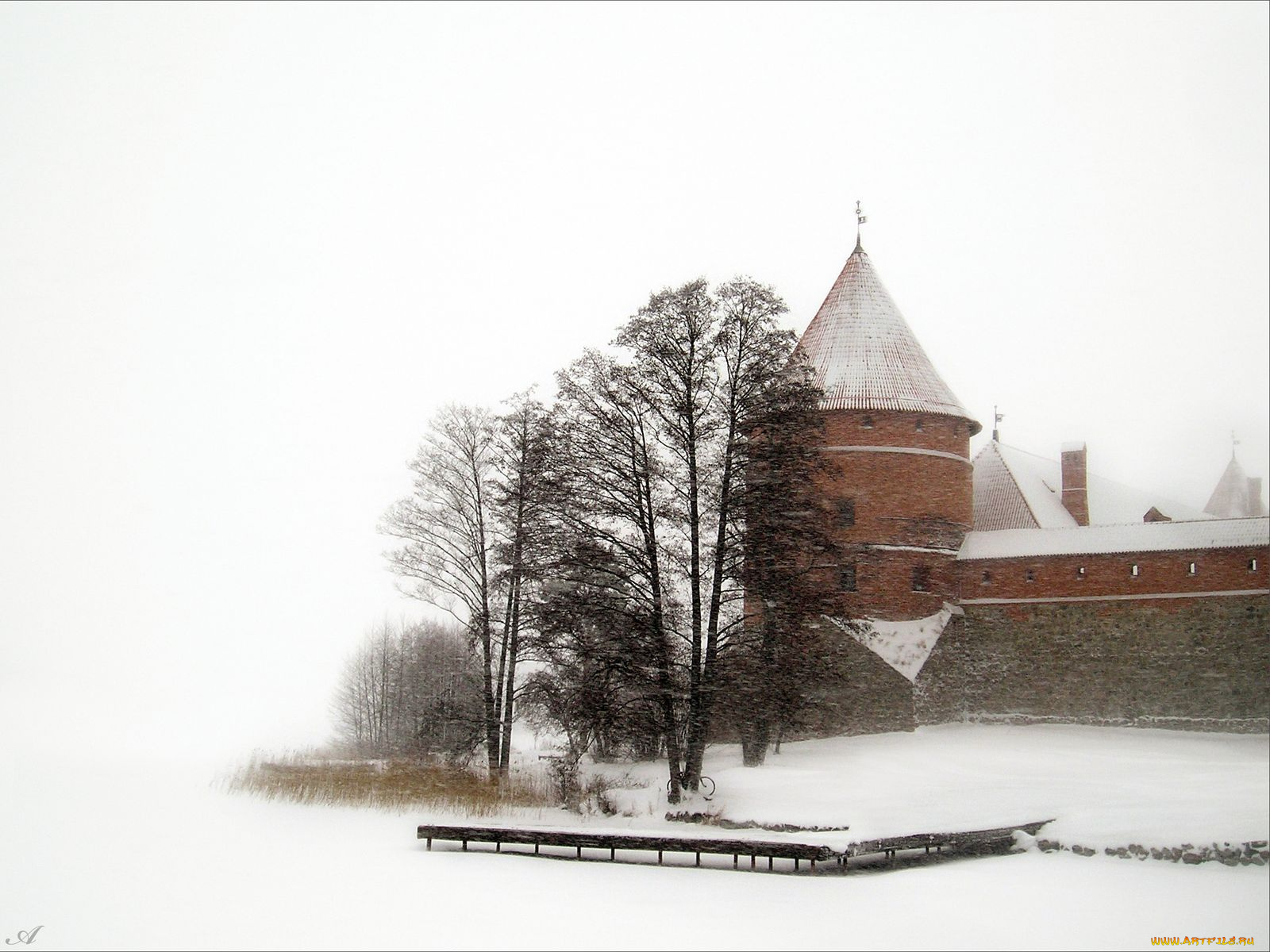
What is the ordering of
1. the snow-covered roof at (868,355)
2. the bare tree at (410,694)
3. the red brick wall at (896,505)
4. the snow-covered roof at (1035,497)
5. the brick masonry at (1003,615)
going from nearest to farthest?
the brick masonry at (1003,615), the bare tree at (410,694), the red brick wall at (896,505), the snow-covered roof at (868,355), the snow-covered roof at (1035,497)

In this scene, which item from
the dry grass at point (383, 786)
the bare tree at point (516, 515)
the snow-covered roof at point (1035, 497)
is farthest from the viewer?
the snow-covered roof at point (1035, 497)

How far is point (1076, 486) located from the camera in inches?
992

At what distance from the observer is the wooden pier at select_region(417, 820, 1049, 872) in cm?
957

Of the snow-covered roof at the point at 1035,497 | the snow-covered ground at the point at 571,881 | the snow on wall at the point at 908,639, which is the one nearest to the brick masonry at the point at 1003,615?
the snow on wall at the point at 908,639

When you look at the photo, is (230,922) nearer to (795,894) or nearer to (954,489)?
(795,894)

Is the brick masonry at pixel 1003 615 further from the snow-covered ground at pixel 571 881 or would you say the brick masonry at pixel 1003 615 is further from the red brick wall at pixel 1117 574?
the snow-covered ground at pixel 571 881

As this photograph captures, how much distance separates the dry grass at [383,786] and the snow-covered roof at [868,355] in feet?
30.0

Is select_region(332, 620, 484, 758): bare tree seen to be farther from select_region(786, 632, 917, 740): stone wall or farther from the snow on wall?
the snow on wall

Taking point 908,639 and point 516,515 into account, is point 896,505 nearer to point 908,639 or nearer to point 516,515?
point 908,639

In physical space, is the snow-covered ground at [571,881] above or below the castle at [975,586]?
below

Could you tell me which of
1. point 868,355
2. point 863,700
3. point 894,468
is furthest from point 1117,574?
point 868,355

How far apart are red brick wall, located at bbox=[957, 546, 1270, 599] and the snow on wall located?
0.81 meters

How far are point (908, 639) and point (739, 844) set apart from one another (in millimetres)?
10000

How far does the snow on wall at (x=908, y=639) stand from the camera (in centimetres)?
1861
